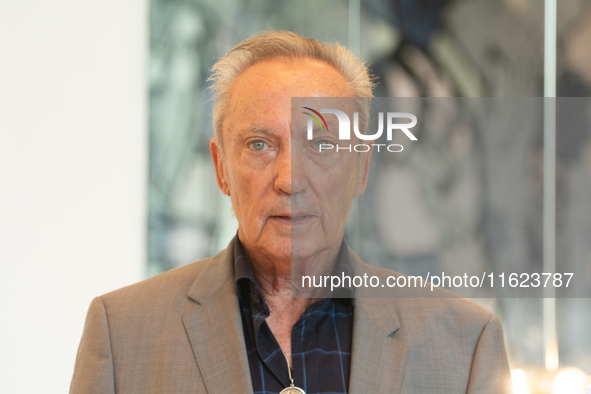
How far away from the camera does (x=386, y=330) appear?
1.19 metres

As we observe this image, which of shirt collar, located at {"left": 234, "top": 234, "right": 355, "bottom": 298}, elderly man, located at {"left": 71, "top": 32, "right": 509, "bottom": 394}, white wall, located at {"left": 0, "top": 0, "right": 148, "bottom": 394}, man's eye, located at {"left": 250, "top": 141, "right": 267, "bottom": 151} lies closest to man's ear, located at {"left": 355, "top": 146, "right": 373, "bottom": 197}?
elderly man, located at {"left": 71, "top": 32, "right": 509, "bottom": 394}

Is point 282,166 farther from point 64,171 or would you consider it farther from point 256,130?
point 64,171

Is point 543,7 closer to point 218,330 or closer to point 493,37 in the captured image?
point 493,37

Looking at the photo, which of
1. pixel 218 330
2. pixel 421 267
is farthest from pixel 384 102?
pixel 218 330

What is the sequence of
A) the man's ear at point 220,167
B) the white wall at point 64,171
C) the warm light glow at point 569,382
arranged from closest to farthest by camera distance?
1. the man's ear at point 220,167
2. the warm light glow at point 569,382
3. the white wall at point 64,171

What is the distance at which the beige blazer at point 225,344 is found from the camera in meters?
1.12

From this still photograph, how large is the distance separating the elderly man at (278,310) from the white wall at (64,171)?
3.77ft

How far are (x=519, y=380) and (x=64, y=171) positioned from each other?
207cm

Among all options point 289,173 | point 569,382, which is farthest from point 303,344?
point 569,382

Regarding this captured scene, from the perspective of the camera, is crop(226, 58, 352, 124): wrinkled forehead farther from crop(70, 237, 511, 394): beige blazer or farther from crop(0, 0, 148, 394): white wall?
crop(0, 0, 148, 394): white wall

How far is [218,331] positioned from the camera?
1158mm

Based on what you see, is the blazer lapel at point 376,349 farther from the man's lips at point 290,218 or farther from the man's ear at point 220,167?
the man's ear at point 220,167

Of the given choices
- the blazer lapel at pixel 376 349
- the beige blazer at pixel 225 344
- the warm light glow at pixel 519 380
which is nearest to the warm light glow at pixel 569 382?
the warm light glow at pixel 519 380

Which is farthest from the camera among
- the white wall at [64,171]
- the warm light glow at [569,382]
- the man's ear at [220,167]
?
the white wall at [64,171]
